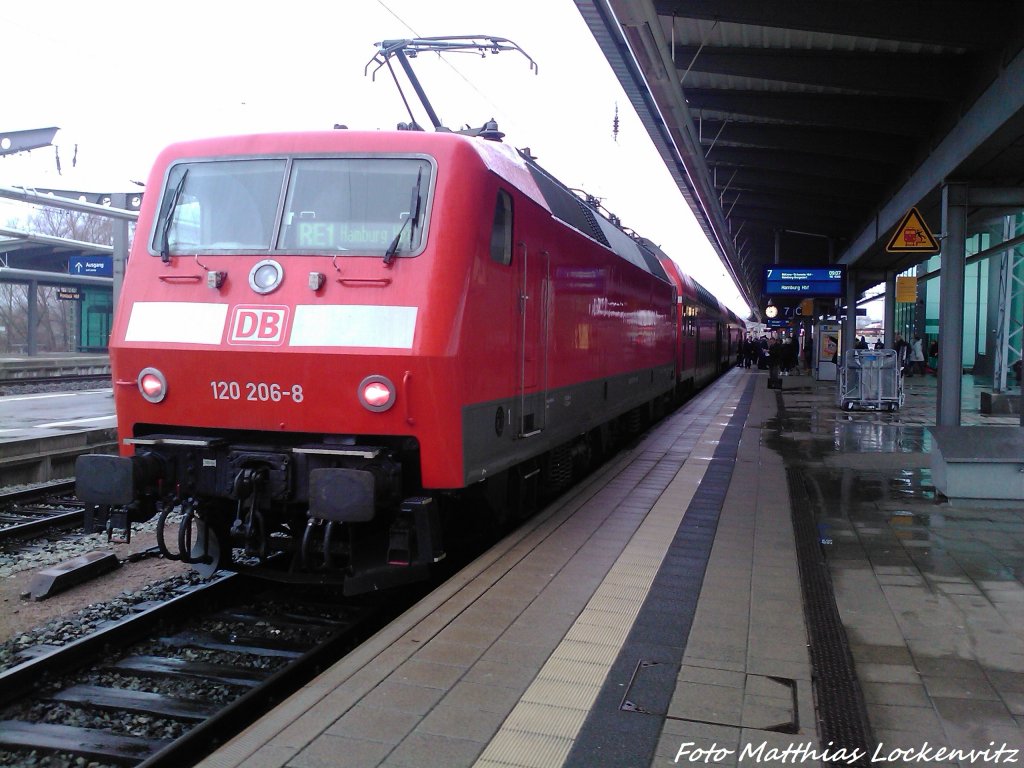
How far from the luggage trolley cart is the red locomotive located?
46.6 ft

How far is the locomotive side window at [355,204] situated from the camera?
5.14 metres

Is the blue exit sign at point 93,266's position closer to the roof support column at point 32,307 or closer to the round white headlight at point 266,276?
the roof support column at point 32,307

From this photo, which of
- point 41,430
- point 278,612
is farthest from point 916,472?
point 41,430

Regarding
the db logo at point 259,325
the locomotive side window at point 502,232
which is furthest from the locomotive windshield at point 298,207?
the locomotive side window at point 502,232

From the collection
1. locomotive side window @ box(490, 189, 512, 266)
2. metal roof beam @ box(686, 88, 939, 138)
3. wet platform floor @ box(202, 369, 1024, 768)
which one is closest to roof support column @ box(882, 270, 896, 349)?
metal roof beam @ box(686, 88, 939, 138)

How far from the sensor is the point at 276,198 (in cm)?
536

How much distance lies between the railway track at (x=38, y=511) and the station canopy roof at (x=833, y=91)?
714 cm

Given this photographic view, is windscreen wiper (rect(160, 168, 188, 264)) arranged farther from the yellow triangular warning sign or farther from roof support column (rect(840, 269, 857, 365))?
roof support column (rect(840, 269, 857, 365))

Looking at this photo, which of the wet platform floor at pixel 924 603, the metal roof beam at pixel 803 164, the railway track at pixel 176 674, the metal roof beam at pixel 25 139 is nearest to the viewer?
the wet platform floor at pixel 924 603

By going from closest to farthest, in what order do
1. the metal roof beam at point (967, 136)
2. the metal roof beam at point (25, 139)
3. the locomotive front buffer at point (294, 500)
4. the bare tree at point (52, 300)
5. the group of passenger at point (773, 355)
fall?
the locomotive front buffer at point (294, 500)
the metal roof beam at point (967, 136)
the metal roof beam at point (25, 139)
the group of passenger at point (773, 355)
the bare tree at point (52, 300)

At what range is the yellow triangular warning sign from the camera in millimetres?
10805

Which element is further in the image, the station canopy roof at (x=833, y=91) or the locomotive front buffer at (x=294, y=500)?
the station canopy roof at (x=833, y=91)

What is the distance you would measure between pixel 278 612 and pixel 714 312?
78.7 feet

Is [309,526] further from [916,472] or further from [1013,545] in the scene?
[916,472]
